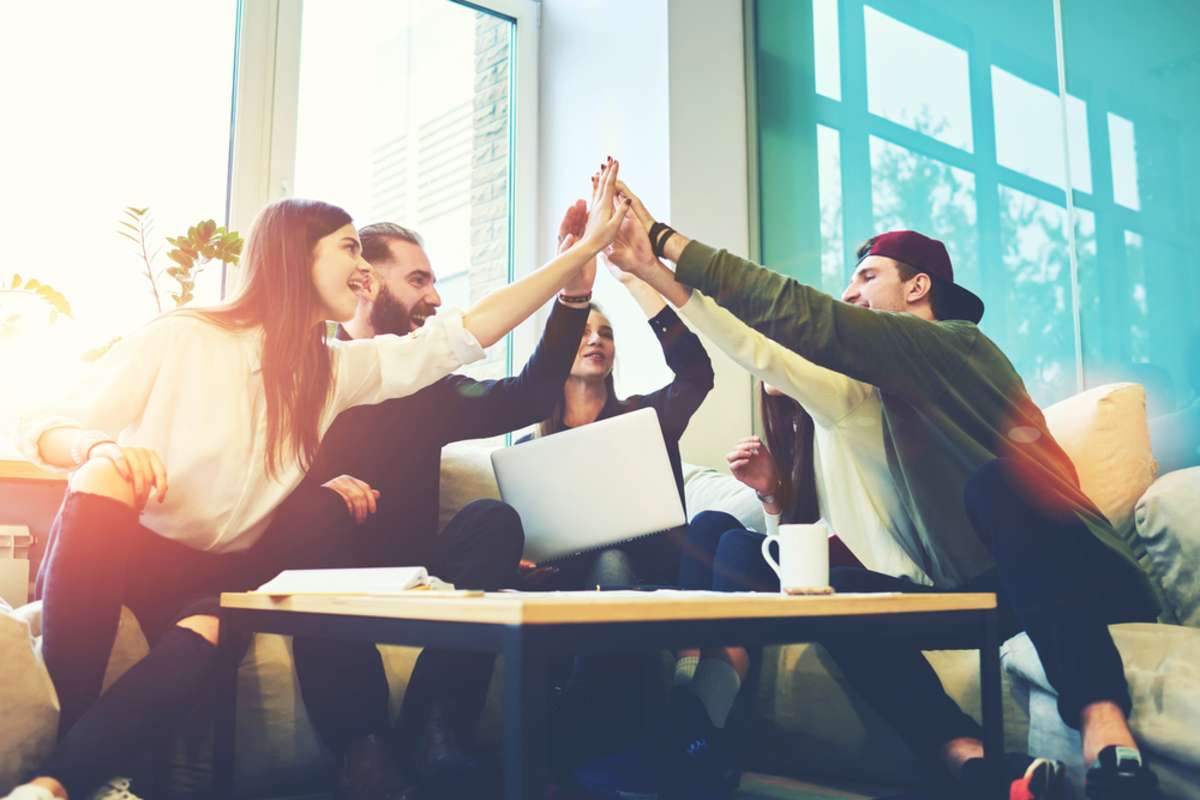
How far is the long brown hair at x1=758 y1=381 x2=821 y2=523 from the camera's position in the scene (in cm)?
198

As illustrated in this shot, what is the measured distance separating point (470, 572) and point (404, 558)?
215 millimetres

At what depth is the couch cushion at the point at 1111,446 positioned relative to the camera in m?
1.82

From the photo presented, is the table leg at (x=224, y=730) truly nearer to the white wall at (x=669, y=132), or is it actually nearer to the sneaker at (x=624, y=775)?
the sneaker at (x=624, y=775)

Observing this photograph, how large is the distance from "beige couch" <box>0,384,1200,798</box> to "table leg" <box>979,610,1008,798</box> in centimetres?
10

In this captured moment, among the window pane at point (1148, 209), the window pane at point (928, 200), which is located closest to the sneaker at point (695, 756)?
the window pane at point (1148, 209)

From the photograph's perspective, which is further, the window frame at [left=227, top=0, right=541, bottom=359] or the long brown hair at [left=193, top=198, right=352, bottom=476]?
the window frame at [left=227, top=0, right=541, bottom=359]

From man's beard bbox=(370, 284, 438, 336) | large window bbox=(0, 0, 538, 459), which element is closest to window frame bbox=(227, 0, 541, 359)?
large window bbox=(0, 0, 538, 459)

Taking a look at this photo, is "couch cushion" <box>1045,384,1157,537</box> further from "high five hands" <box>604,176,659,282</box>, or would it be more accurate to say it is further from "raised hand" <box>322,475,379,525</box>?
"raised hand" <box>322,475,379,525</box>

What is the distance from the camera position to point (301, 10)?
128 inches

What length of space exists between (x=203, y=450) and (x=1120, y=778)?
50.1 inches

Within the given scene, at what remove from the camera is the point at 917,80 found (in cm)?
295

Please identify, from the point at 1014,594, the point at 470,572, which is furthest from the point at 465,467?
the point at 1014,594

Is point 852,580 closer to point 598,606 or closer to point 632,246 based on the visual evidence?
point 632,246

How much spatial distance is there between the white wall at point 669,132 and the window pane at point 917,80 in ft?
1.59
